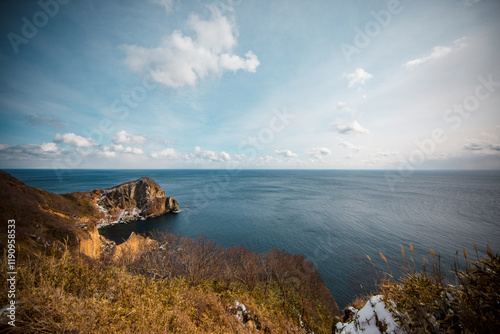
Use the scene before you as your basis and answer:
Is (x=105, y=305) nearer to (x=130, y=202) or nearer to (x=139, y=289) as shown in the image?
(x=139, y=289)

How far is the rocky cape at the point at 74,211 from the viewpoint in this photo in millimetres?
19953

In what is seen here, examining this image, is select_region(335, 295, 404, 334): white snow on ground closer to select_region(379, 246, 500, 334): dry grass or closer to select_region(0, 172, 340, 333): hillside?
select_region(379, 246, 500, 334): dry grass

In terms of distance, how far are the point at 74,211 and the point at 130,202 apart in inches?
698

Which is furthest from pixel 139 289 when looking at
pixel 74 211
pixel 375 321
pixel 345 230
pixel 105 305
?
pixel 345 230

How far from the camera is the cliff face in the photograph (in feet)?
170

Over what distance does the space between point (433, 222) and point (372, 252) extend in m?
29.4

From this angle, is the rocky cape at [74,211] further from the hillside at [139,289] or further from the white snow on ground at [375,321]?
the white snow on ground at [375,321]

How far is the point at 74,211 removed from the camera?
1550 inches

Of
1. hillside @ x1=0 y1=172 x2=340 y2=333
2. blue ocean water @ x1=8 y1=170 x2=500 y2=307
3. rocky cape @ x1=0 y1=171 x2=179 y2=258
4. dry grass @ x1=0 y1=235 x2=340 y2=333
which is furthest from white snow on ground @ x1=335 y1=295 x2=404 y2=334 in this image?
blue ocean water @ x1=8 y1=170 x2=500 y2=307

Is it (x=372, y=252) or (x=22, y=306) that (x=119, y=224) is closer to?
(x=22, y=306)

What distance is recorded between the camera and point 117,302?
632 cm

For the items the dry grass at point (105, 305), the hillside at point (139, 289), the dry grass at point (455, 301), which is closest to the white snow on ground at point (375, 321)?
the dry grass at point (455, 301)

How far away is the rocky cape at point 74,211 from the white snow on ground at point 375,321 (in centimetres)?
1346

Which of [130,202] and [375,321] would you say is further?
[130,202]
